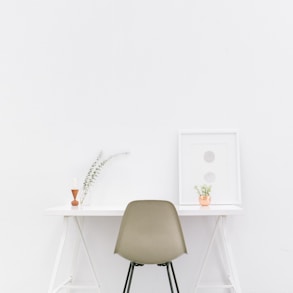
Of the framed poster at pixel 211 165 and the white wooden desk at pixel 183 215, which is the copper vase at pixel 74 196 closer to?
the white wooden desk at pixel 183 215

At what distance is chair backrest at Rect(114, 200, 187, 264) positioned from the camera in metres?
2.21

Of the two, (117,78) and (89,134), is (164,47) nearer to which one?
(117,78)

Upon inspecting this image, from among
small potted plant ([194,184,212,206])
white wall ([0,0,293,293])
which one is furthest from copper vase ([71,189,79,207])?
small potted plant ([194,184,212,206])

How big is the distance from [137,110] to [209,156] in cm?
68

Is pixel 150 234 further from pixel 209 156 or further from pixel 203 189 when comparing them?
pixel 209 156

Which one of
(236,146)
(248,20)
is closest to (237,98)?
(236,146)

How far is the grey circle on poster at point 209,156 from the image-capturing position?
9.18ft

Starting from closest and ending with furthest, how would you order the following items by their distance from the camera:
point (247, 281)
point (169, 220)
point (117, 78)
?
point (169, 220), point (247, 281), point (117, 78)

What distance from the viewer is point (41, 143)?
2.93 m

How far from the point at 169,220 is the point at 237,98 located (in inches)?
47.8

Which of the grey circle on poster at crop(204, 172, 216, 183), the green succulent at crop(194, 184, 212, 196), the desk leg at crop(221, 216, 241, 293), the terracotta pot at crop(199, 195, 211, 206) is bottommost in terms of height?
the desk leg at crop(221, 216, 241, 293)

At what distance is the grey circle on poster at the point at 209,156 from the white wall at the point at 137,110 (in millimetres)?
224

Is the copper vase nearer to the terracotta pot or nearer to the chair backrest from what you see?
the chair backrest

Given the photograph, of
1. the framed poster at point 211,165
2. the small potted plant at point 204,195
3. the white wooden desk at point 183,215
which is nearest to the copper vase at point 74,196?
the white wooden desk at point 183,215
